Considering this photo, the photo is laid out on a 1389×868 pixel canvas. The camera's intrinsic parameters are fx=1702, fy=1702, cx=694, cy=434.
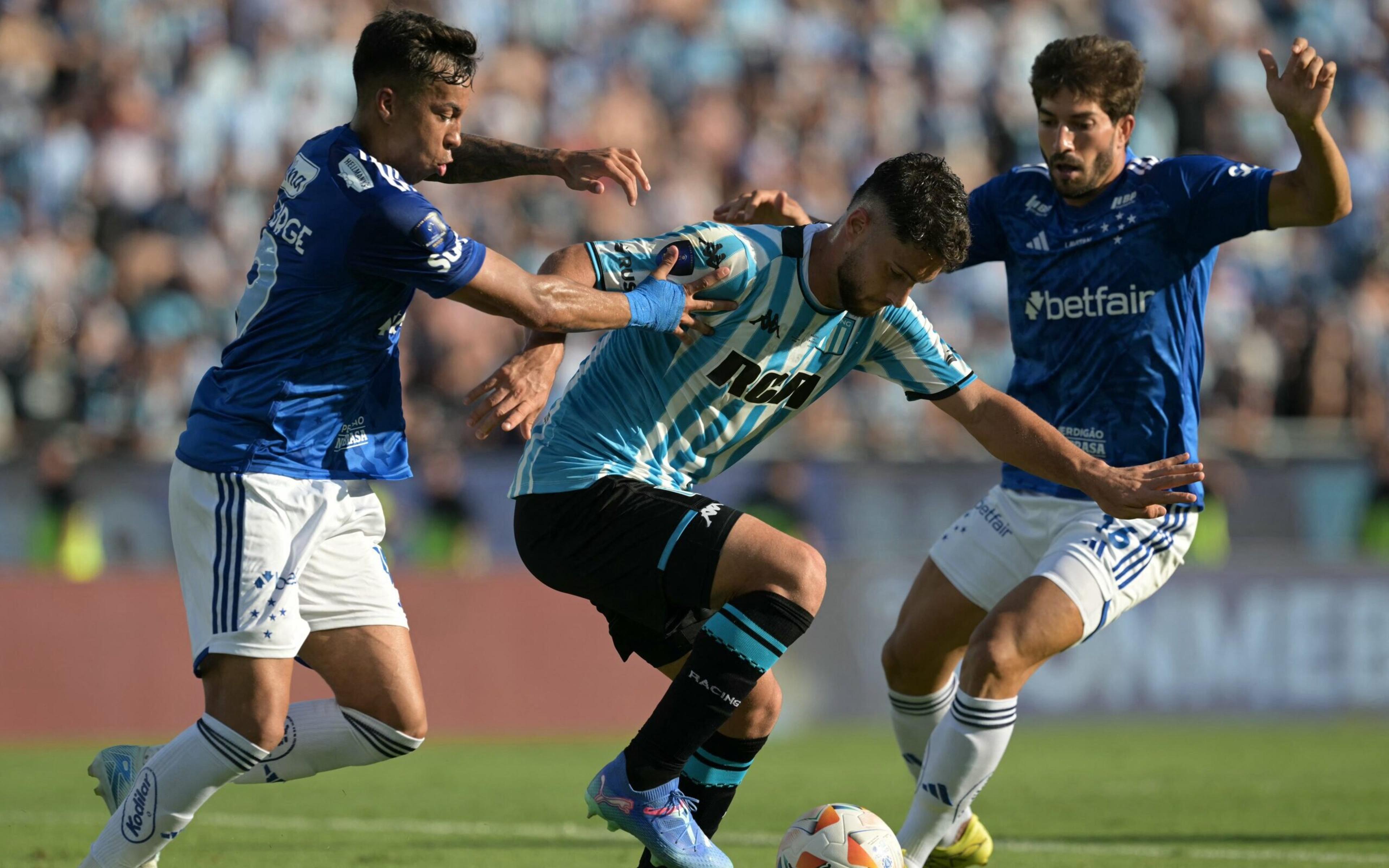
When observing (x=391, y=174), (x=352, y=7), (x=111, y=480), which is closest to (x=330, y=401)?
(x=391, y=174)

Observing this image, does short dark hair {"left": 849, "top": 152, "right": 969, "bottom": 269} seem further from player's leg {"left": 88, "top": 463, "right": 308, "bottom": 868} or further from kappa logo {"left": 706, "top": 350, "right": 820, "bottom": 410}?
player's leg {"left": 88, "top": 463, "right": 308, "bottom": 868}

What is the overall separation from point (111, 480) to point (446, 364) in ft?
9.36

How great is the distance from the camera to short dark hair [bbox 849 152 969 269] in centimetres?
543

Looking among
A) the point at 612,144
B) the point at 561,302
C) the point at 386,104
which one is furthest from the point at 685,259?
the point at 612,144

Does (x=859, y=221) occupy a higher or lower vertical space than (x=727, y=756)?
higher

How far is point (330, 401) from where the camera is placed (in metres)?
5.45

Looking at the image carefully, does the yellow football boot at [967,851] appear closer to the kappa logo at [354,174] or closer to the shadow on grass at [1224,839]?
the shadow on grass at [1224,839]

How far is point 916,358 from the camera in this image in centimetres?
600

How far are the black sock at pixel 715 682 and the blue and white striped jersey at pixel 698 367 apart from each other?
65 centimetres

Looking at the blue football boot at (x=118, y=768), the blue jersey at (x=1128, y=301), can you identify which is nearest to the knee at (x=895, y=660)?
the blue jersey at (x=1128, y=301)

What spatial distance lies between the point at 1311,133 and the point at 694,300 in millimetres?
2455

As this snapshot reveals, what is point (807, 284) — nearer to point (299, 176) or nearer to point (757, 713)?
point (757, 713)

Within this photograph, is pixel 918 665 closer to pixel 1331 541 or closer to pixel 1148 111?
pixel 1331 541

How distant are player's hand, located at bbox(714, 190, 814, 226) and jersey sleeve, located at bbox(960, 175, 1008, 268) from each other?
0.83m
